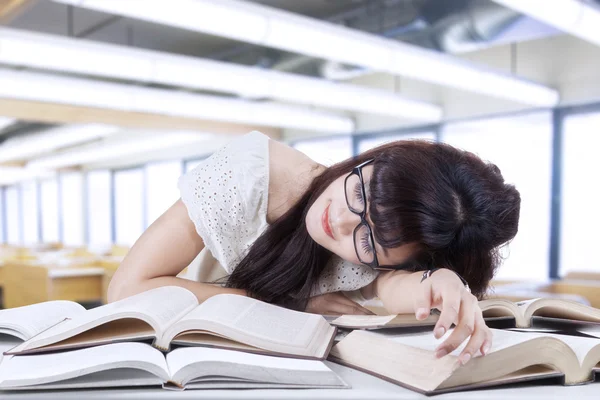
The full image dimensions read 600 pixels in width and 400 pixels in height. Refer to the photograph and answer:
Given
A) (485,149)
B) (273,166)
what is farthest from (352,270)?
(485,149)

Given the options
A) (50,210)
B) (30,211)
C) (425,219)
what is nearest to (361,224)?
(425,219)

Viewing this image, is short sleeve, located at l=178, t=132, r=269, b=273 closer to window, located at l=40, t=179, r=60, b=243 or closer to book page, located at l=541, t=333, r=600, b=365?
book page, located at l=541, t=333, r=600, b=365

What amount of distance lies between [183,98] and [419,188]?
3.93 m

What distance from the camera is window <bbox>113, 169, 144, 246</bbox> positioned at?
475 inches

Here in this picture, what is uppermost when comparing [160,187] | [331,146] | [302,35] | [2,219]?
[302,35]

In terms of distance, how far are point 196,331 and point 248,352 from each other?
92mm

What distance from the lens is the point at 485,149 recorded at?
645cm

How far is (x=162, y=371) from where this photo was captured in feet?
2.12

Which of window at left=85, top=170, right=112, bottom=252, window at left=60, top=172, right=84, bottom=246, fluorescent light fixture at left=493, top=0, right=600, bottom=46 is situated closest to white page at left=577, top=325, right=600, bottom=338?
fluorescent light fixture at left=493, top=0, right=600, bottom=46

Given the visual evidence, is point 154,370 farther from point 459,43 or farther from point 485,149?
point 485,149

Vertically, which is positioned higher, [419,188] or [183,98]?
[183,98]

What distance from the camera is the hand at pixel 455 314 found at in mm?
686

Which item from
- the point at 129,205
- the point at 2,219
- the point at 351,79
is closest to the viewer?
the point at 351,79

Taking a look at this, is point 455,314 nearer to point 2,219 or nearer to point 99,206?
point 99,206
